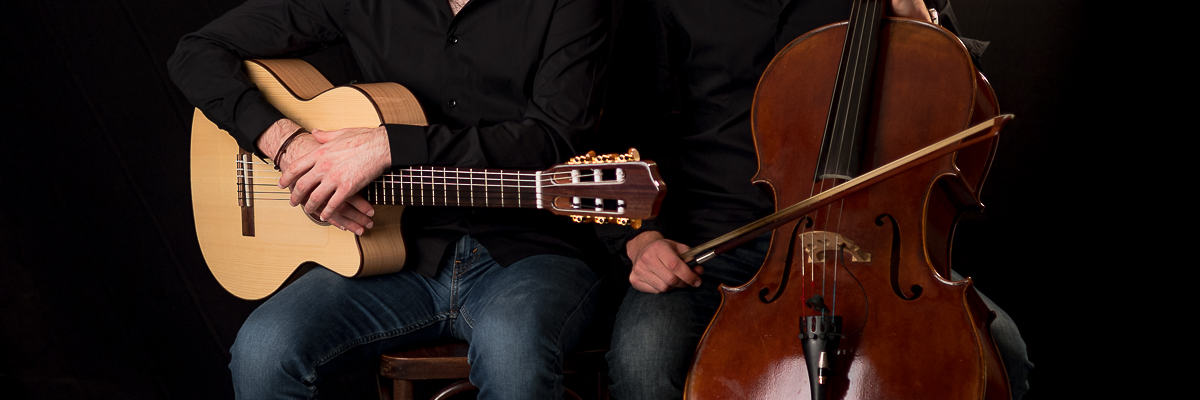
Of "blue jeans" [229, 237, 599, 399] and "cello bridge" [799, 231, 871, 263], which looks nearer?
"cello bridge" [799, 231, 871, 263]

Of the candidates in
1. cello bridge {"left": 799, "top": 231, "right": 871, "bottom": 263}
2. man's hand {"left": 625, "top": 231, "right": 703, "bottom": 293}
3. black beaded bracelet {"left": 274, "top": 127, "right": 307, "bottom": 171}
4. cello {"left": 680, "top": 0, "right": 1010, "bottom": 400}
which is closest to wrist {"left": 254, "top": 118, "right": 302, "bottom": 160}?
black beaded bracelet {"left": 274, "top": 127, "right": 307, "bottom": 171}

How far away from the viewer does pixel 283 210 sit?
1.51m

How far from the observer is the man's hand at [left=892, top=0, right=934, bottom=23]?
3.72ft

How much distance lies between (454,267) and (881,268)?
0.86 m

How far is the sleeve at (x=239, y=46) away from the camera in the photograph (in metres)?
1.51

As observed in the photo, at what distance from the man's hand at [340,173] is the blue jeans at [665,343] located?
532 mm

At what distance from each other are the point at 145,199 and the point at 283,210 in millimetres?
936

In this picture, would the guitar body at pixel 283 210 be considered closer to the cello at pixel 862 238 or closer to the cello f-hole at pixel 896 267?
the cello at pixel 862 238

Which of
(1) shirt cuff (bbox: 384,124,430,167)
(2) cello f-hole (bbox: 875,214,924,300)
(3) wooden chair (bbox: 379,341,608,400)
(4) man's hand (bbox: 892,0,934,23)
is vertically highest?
(4) man's hand (bbox: 892,0,934,23)

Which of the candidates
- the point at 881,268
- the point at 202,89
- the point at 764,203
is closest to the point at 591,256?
the point at 764,203

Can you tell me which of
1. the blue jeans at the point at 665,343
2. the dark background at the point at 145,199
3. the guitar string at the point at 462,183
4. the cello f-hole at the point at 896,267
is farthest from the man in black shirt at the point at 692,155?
the dark background at the point at 145,199

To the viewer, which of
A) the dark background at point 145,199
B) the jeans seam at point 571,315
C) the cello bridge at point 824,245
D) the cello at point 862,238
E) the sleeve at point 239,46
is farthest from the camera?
the dark background at point 145,199

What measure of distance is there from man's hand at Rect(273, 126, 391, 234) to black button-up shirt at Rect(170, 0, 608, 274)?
0.27ft

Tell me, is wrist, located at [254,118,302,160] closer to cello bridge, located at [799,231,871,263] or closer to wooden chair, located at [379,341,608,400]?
wooden chair, located at [379,341,608,400]
